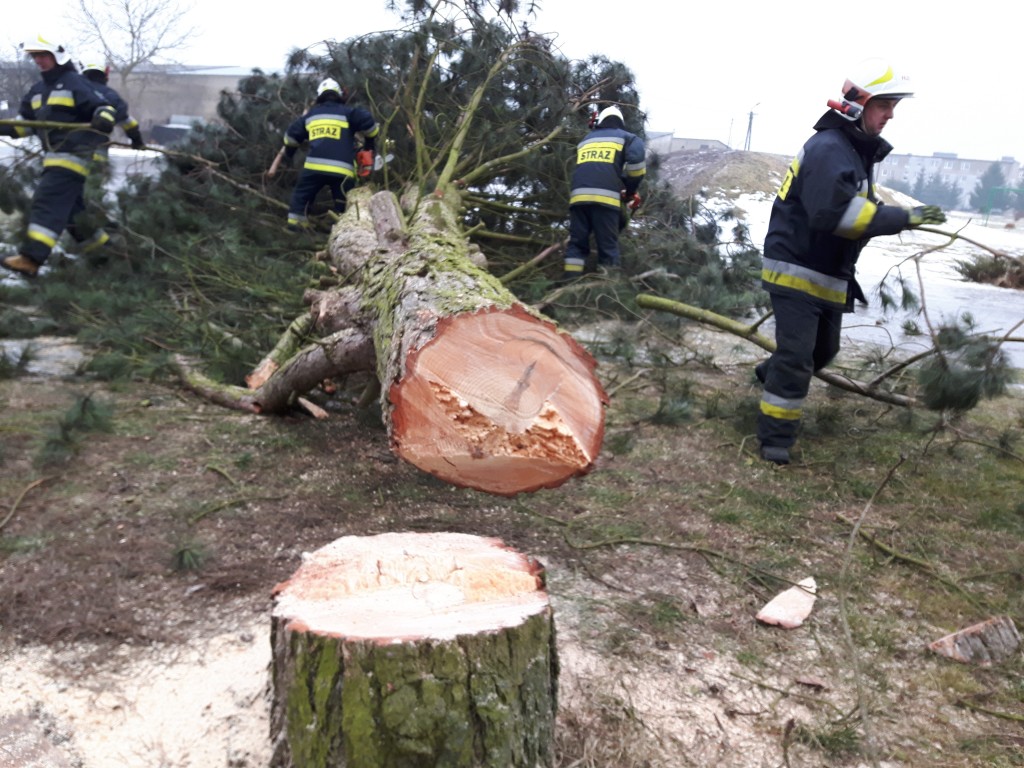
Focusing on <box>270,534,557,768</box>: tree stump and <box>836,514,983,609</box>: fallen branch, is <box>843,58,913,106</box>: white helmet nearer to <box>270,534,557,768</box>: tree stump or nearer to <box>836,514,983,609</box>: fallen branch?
<box>836,514,983,609</box>: fallen branch

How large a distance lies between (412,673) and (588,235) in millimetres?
4881

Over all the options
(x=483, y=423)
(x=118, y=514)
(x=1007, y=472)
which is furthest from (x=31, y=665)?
(x=1007, y=472)

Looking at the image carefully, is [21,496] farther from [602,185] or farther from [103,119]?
[602,185]

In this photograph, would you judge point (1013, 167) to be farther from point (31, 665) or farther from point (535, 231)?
point (31, 665)

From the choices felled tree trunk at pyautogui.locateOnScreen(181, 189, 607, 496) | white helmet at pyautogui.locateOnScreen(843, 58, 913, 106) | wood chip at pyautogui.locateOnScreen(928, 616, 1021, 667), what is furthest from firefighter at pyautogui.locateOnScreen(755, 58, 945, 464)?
felled tree trunk at pyautogui.locateOnScreen(181, 189, 607, 496)

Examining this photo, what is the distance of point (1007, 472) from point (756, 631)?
220cm

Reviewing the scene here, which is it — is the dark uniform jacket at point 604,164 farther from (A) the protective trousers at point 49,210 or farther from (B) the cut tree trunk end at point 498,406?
(B) the cut tree trunk end at point 498,406

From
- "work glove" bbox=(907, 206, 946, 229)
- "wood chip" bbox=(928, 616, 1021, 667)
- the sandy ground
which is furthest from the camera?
"work glove" bbox=(907, 206, 946, 229)

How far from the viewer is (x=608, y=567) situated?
2691 millimetres

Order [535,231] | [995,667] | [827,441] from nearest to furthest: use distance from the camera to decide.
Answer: [995,667], [827,441], [535,231]

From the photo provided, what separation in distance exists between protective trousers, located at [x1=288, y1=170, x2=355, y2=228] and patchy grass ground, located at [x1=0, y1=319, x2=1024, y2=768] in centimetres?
228

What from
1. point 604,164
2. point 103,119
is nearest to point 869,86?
point 604,164

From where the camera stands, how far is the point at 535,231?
656cm

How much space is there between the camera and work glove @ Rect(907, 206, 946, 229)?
10.2 ft
